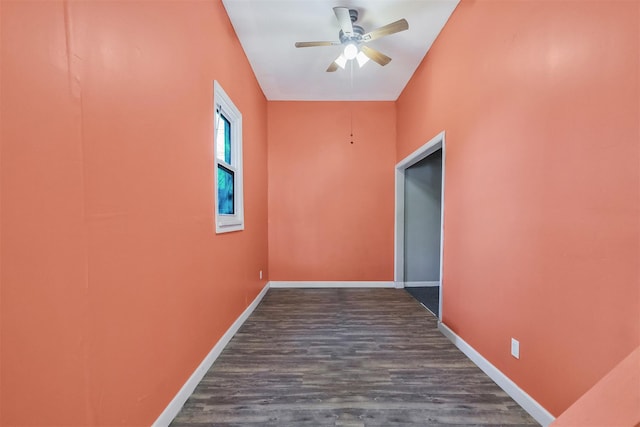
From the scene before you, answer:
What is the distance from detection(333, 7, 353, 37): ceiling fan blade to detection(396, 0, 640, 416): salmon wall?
36.7 inches

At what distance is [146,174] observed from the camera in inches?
48.4

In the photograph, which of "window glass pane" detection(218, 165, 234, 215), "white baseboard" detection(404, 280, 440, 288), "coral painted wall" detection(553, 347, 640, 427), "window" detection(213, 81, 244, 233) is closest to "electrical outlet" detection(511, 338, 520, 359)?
"coral painted wall" detection(553, 347, 640, 427)

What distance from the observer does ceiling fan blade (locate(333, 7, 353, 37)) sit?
2.03 metres

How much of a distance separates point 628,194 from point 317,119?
3618 millimetres

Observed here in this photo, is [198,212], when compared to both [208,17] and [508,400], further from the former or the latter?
[508,400]

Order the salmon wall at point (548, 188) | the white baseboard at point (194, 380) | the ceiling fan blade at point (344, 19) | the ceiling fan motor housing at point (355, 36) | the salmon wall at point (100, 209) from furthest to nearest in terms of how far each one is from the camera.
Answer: the ceiling fan motor housing at point (355, 36) → the ceiling fan blade at point (344, 19) → the white baseboard at point (194, 380) → the salmon wall at point (548, 188) → the salmon wall at point (100, 209)

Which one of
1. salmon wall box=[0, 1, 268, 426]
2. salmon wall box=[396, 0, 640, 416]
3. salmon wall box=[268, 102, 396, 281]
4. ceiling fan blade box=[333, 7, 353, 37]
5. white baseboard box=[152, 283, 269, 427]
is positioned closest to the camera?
salmon wall box=[0, 1, 268, 426]

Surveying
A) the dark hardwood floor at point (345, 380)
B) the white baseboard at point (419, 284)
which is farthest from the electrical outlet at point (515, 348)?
the white baseboard at point (419, 284)

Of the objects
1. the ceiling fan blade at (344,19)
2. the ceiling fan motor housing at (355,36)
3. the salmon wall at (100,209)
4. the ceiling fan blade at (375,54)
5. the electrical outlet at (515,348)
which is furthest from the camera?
the ceiling fan blade at (375,54)

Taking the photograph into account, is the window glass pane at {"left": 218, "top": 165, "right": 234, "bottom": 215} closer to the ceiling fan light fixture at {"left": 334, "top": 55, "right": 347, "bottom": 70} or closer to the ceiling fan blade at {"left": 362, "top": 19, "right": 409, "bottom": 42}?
the ceiling fan light fixture at {"left": 334, "top": 55, "right": 347, "bottom": 70}

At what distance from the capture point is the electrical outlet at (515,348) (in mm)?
1568

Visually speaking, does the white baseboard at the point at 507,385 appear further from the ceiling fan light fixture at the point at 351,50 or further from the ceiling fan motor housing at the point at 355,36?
the ceiling fan motor housing at the point at 355,36

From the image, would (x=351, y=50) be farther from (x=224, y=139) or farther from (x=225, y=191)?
(x=225, y=191)

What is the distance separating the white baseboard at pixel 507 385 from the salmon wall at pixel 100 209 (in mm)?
2058
